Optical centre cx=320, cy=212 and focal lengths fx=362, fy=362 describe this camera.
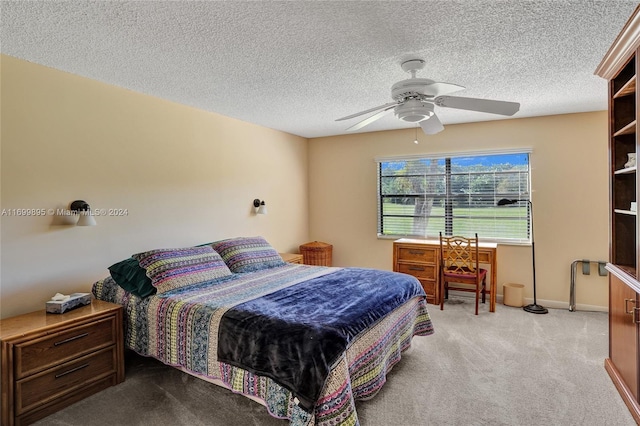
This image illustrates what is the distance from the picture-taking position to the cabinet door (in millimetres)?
2191

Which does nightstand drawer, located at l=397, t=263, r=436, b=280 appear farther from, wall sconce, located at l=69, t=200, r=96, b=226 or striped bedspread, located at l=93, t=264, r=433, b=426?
wall sconce, located at l=69, t=200, r=96, b=226

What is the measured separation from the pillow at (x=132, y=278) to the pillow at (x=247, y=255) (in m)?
0.83

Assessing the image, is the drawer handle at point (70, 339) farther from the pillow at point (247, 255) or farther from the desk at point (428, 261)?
the desk at point (428, 261)

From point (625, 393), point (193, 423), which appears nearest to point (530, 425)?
point (625, 393)

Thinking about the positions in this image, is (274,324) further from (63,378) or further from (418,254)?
(418,254)

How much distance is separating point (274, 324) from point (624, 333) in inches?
89.6

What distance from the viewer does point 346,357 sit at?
78.0 inches

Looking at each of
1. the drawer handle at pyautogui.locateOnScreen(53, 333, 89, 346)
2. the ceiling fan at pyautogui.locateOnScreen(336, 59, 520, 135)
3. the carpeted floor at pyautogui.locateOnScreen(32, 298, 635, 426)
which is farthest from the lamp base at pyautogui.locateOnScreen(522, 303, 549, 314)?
the drawer handle at pyautogui.locateOnScreen(53, 333, 89, 346)

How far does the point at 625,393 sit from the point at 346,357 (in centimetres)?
184

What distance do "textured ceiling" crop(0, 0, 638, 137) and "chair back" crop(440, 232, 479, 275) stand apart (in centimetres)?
165

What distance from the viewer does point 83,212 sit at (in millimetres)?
2809

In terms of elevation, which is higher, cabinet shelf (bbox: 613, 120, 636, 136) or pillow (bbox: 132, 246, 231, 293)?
cabinet shelf (bbox: 613, 120, 636, 136)

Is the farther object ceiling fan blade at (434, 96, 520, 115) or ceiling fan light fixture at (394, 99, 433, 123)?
ceiling fan light fixture at (394, 99, 433, 123)

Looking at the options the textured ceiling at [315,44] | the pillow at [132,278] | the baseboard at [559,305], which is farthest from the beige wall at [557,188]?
the pillow at [132,278]
